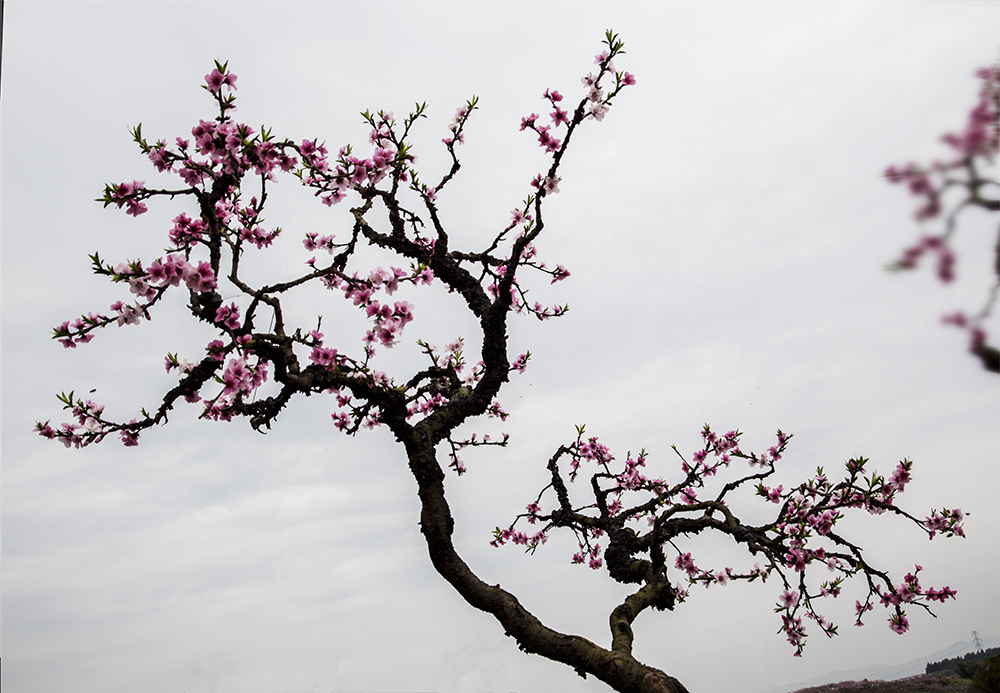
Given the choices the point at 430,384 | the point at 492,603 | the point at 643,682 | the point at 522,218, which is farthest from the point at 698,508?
the point at 522,218

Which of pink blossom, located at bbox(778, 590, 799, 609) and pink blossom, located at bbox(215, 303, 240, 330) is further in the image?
pink blossom, located at bbox(778, 590, 799, 609)

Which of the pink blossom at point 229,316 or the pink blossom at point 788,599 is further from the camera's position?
the pink blossom at point 788,599

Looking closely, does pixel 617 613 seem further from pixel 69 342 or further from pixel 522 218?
pixel 69 342

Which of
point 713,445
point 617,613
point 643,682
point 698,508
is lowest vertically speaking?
point 643,682

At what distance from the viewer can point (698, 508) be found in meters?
5.18

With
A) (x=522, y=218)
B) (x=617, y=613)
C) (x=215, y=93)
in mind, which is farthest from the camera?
(x=522, y=218)

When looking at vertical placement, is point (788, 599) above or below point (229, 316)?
below

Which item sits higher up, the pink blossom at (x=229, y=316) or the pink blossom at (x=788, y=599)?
the pink blossom at (x=229, y=316)

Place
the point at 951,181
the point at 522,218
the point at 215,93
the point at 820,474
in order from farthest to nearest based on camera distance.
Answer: the point at 820,474 → the point at 522,218 → the point at 215,93 → the point at 951,181

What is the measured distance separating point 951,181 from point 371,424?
5.27 meters

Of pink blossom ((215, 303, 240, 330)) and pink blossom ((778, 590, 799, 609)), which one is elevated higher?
pink blossom ((215, 303, 240, 330))

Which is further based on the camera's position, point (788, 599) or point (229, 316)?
point (788, 599)

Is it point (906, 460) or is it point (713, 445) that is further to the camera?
point (713, 445)

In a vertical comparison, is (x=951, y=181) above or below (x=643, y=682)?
above
